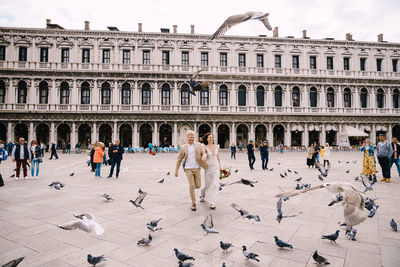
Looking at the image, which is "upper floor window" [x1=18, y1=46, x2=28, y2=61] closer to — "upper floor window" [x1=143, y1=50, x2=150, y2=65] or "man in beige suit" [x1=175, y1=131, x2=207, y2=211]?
"upper floor window" [x1=143, y1=50, x2=150, y2=65]

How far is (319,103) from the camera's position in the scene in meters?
28.6

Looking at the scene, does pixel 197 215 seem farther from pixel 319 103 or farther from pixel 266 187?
pixel 319 103

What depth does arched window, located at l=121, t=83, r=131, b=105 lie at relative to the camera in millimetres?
26625

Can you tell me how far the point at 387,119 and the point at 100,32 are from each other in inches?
1372

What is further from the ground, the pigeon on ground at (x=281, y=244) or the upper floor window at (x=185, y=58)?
the upper floor window at (x=185, y=58)

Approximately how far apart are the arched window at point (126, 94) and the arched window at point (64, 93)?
5803mm

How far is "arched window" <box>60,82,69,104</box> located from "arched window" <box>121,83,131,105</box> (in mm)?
5803

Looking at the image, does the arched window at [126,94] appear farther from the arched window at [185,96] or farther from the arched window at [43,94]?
the arched window at [43,94]

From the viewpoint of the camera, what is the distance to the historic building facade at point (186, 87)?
25.5 m

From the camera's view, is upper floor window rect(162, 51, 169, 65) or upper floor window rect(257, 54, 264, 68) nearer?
upper floor window rect(162, 51, 169, 65)

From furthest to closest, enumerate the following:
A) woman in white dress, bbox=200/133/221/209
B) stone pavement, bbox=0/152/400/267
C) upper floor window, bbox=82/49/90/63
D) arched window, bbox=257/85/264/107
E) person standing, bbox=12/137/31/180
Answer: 1. arched window, bbox=257/85/264/107
2. upper floor window, bbox=82/49/90/63
3. person standing, bbox=12/137/31/180
4. woman in white dress, bbox=200/133/221/209
5. stone pavement, bbox=0/152/400/267

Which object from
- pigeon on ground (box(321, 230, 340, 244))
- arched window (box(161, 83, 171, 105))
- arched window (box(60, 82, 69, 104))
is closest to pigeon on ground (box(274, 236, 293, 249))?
pigeon on ground (box(321, 230, 340, 244))

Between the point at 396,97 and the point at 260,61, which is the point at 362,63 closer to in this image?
the point at 396,97

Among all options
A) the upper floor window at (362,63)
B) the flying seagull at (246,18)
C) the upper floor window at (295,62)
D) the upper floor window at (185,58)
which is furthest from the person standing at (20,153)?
the upper floor window at (362,63)
